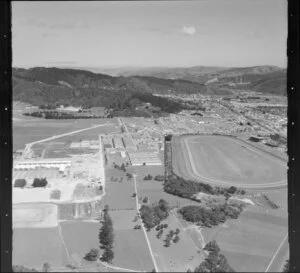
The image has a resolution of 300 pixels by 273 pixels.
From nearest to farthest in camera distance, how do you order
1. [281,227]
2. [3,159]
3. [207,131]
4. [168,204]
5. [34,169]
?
[3,159] < [281,227] < [34,169] < [168,204] < [207,131]

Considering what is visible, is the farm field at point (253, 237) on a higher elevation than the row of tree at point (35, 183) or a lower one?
lower

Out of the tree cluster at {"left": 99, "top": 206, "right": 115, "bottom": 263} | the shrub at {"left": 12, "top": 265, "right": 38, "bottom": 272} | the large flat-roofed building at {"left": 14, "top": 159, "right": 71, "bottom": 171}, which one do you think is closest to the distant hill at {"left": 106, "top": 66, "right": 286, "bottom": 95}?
the large flat-roofed building at {"left": 14, "top": 159, "right": 71, "bottom": 171}

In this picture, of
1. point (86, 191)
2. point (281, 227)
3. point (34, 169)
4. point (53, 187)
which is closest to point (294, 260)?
point (281, 227)

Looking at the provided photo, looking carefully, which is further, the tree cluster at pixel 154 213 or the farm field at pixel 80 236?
the tree cluster at pixel 154 213

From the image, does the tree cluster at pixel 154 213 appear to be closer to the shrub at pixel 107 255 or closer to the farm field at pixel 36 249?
the shrub at pixel 107 255

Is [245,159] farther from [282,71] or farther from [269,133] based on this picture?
[282,71]

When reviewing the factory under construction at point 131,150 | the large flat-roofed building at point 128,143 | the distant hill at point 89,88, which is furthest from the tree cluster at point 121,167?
the distant hill at point 89,88
